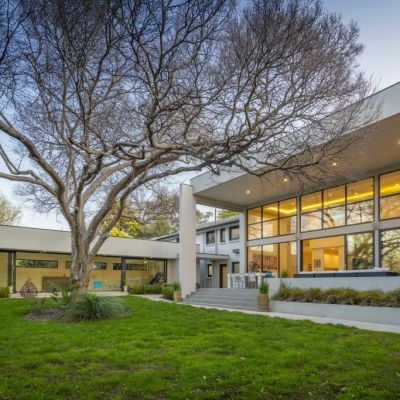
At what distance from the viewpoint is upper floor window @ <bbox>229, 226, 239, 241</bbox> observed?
25.9 metres

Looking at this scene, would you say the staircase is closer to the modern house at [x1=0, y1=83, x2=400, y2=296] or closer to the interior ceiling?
the modern house at [x1=0, y1=83, x2=400, y2=296]

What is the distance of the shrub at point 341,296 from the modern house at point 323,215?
416 millimetres

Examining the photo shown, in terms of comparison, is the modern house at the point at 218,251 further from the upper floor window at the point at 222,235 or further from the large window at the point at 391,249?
the large window at the point at 391,249

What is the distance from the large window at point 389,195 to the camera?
14.7 meters

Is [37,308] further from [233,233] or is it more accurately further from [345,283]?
[233,233]

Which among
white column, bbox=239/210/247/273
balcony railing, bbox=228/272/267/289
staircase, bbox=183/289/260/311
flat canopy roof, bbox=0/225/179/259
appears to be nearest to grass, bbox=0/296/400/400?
staircase, bbox=183/289/260/311

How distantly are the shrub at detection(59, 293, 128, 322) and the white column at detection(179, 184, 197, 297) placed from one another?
27.5 ft

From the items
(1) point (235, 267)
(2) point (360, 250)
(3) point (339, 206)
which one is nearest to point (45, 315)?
(2) point (360, 250)

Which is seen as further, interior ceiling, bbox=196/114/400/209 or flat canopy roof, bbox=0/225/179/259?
flat canopy roof, bbox=0/225/179/259

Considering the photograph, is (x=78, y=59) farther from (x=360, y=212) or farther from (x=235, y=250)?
(x=235, y=250)

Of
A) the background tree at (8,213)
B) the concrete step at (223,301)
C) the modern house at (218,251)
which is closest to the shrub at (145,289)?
the modern house at (218,251)

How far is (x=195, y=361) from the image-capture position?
5520 mm

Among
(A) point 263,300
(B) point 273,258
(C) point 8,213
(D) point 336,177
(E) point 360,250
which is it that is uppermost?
(C) point 8,213

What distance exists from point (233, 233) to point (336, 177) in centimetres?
1730
